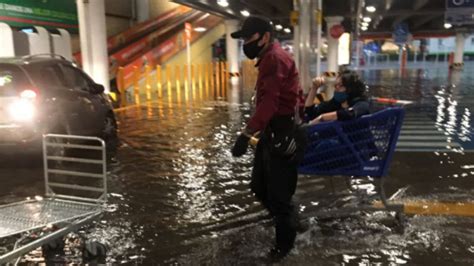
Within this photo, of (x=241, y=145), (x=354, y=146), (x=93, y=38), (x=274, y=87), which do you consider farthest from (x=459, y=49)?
(x=241, y=145)

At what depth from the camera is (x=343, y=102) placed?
4.89m

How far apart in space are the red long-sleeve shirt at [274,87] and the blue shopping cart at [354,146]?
20.7 inches

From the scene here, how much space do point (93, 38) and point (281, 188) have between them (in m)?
11.5

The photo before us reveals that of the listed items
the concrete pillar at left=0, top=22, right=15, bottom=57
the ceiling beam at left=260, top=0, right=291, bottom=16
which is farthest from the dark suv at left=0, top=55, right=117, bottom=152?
the ceiling beam at left=260, top=0, right=291, bottom=16

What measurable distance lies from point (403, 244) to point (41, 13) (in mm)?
15154

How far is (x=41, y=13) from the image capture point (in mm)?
16031

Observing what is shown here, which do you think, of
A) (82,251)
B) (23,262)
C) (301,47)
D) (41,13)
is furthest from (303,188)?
(41,13)

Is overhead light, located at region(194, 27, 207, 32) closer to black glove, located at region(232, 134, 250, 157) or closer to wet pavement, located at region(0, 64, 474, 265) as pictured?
wet pavement, located at region(0, 64, 474, 265)

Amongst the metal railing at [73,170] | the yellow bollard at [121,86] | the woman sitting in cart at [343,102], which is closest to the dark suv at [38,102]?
the metal railing at [73,170]

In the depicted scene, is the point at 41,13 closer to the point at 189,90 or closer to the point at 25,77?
the point at 189,90

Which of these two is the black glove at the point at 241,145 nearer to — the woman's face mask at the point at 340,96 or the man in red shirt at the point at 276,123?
the man in red shirt at the point at 276,123

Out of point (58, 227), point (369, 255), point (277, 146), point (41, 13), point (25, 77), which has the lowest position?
point (369, 255)

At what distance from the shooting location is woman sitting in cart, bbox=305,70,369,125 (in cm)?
427

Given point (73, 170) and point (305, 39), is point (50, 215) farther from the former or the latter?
point (305, 39)
